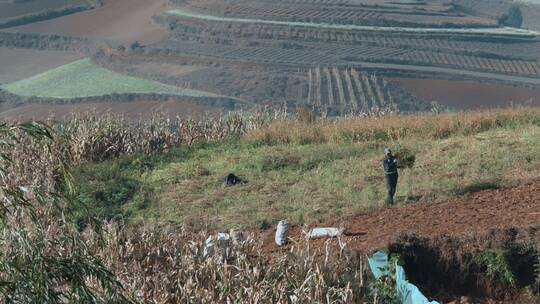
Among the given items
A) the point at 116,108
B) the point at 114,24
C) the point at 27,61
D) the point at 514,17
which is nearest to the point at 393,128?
the point at 116,108

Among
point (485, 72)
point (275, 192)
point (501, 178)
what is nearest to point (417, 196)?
point (501, 178)

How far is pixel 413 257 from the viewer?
11508mm

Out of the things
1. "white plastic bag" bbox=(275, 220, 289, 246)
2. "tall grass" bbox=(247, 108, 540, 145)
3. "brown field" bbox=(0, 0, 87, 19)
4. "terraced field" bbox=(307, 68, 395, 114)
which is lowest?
"brown field" bbox=(0, 0, 87, 19)

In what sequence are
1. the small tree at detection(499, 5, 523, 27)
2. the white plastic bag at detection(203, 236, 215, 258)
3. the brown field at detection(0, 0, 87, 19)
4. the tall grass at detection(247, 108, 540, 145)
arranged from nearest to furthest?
1. the white plastic bag at detection(203, 236, 215, 258)
2. the tall grass at detection(247, 108, 540, 145)
3. the brown field at detection(0, 0, 87, 19)
4. the small tree at detection(499, 5, 523, 27)

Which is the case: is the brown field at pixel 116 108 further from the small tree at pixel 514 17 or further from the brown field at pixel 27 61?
the small tree at pixel 514 17

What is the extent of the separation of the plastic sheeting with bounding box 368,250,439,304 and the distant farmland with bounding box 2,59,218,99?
A: 24.7 meters

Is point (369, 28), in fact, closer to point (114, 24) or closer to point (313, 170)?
point (114, 24)

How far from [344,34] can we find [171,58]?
712cm

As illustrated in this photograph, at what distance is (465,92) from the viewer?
116 feet

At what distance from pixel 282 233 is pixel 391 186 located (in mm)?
1679

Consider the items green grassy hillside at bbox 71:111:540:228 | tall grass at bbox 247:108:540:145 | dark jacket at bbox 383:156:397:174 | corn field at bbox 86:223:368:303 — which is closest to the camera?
corn field at bbox 86:223:368:303

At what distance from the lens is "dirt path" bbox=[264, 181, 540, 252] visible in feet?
39.4

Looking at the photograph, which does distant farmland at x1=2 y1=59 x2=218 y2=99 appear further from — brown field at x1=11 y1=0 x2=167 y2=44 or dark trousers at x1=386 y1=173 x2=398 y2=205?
dark trousers at x1=386 y1=173 x2=398 y2=205

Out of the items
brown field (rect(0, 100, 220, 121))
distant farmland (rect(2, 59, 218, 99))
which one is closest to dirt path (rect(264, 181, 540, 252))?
brown field (rect(0, 100, 220, 121))
